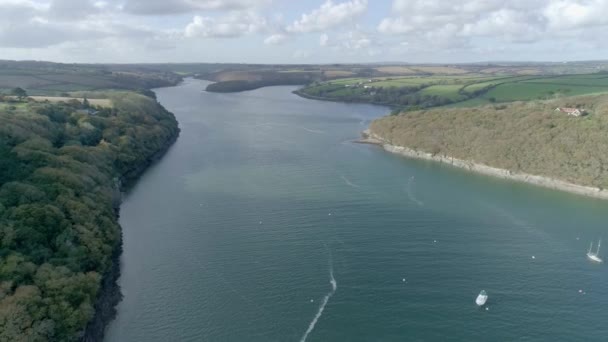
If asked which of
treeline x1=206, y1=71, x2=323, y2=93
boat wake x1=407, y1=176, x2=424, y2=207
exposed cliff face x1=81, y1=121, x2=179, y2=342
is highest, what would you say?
treeline x1=206, y1=71, x2=323, y2=93

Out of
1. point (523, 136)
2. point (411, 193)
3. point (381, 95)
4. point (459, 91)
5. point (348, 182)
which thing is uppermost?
point (459, 91)

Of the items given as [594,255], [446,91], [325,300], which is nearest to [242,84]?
[446,91]

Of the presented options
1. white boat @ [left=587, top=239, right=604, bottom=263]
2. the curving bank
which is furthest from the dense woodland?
white boat @ [left=587, top=239, right=604, bottom=263]

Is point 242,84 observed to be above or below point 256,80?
below

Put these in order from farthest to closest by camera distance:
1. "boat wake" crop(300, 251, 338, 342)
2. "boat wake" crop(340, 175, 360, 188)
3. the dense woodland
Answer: the dense woodland < "boat wake" crop(340, 175, 360, 188) < "boat wake" crop(300, 251, 338, 342)

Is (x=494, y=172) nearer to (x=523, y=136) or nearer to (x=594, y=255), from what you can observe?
(x=523, y=136)

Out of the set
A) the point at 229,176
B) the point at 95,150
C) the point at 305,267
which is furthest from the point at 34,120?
the point at 305,267

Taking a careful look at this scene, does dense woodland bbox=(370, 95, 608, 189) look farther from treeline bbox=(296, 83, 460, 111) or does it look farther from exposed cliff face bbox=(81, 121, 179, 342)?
exposed cliff face bbox=(81, 121, 179, 342)
